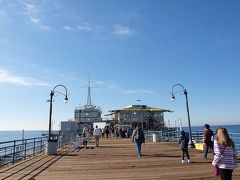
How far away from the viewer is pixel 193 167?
12789 millimetres

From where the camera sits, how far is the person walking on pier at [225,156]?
6676 mm

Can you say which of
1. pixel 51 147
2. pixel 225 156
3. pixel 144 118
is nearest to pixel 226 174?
pixel 225 156

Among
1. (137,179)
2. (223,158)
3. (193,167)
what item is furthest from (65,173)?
(223,158)

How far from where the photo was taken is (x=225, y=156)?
22.1 ft

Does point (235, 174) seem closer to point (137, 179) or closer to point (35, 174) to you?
point (137, 179)

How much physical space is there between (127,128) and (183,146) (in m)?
41.9

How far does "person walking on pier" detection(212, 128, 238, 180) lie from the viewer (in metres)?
6.68

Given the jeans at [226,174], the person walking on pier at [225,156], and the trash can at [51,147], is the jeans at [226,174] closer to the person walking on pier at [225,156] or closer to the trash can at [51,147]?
the person walking on pier at [225,156]

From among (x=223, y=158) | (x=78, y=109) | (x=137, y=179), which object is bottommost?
(x=137, y=179)

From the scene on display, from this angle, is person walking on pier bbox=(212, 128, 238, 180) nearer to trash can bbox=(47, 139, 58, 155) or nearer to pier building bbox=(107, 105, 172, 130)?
trash can bbox=(47, 139, 58, 155)

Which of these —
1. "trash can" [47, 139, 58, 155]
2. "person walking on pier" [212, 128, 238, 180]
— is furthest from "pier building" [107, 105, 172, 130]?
"person walking on pier" [212, 128, 238, 180]

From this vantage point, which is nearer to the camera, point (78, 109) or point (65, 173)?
point (65, 173)

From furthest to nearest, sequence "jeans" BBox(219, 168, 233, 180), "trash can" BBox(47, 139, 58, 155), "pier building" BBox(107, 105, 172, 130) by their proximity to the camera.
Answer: "pier building" BBox(107, 105, 172, 130) < "trash can" BBox(47, 139, 58, 155) < "jeans" BBox(219, 168, 233, 180)

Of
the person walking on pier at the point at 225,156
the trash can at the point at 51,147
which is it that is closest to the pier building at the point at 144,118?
the trash can at the point at 51,147
